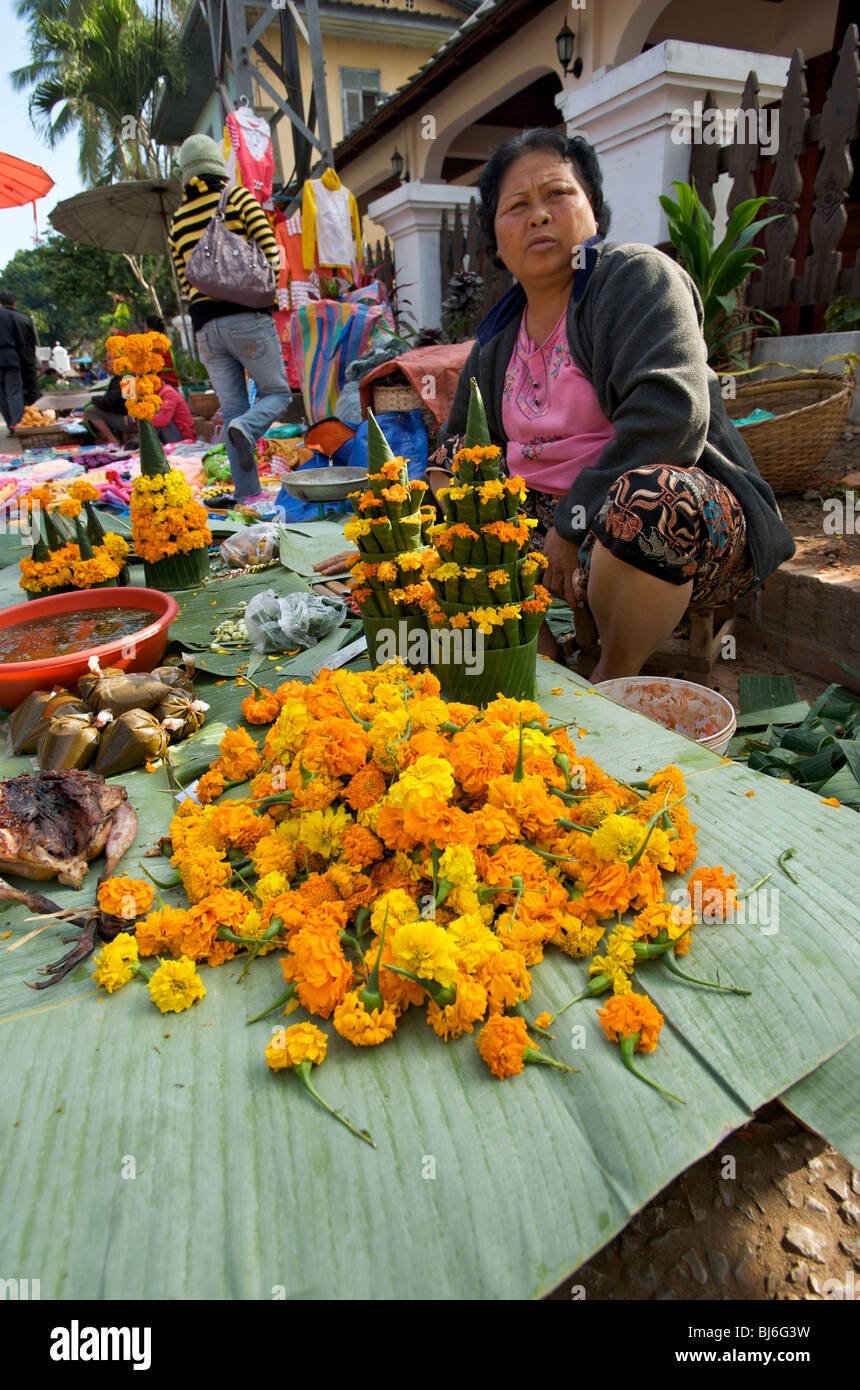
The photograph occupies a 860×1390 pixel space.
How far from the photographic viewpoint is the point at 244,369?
578cm

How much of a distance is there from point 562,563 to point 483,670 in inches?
32.8

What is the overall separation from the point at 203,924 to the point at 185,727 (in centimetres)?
89

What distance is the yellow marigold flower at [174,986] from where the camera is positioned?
3.69 ft

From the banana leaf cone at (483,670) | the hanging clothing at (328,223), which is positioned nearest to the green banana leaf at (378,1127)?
→ the banana leaf cone at (483,670)

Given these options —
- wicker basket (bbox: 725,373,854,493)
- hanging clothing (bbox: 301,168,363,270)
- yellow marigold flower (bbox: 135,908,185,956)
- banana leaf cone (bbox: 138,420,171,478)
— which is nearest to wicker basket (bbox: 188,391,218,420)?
hanging clothing (bbox: 301,168,363,270)

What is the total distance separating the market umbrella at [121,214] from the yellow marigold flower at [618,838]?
43.0 ft

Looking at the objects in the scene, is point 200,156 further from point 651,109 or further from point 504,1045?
point 504,1045

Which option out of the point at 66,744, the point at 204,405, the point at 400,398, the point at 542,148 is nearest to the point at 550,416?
the point at 542,148

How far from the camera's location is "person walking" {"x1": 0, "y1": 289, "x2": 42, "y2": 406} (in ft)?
33.6

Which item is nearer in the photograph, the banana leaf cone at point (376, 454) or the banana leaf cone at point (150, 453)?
the banana leaf cone at point (376, 454)

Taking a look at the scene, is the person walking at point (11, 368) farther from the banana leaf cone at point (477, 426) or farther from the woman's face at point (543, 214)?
the banana leaf cone at point (477, 426)

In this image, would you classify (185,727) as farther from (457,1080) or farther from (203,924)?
(457,1080)

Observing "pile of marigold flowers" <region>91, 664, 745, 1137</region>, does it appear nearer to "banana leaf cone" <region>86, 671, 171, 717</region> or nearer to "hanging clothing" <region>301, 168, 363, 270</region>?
"banana leaf cone" <region>86, 671, 171, 717</region>
